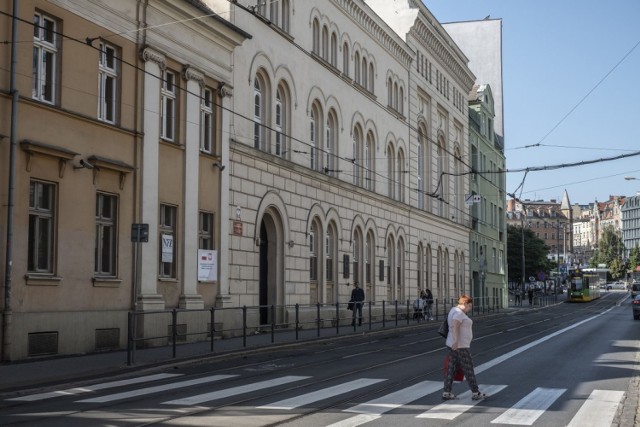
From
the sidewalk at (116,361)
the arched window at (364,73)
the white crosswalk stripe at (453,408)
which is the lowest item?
the white crosswalk stripe at (453,408)

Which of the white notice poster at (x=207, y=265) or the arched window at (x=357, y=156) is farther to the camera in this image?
the arched window at (x=357, y=156)

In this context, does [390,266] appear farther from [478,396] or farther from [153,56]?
[478,396]

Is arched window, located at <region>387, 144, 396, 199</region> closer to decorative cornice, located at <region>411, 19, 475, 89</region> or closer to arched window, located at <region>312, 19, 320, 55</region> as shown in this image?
decorative cornice, located at <region>411, 19, 475, 89</region>

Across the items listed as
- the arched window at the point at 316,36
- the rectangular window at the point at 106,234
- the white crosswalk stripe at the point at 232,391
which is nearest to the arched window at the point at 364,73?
the arched window at the point at 316,36

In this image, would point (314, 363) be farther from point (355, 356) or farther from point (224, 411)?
point (224, 411)

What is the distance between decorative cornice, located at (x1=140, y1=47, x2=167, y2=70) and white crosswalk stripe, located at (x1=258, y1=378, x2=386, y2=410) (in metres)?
11.0

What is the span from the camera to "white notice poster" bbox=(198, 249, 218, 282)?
25047 mm

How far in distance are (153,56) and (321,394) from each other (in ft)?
40.3

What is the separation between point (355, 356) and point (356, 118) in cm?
2009

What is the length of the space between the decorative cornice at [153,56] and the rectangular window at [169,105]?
423 mm

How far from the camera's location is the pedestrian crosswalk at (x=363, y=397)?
11625 millimetres

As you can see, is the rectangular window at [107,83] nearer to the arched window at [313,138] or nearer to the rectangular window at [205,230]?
→ the rectangular window at [205,230]

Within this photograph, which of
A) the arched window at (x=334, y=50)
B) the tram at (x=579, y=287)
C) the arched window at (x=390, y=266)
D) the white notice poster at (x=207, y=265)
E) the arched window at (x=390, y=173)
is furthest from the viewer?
the tram at (x=579, y=287)

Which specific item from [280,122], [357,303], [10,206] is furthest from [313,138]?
[10,206]
